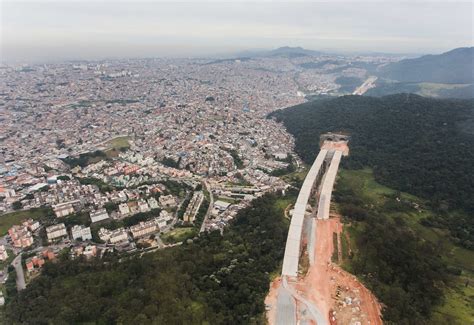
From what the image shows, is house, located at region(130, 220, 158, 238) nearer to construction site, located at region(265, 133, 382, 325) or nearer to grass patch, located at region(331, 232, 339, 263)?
construction site, located at region(265, 133, 382, 325)

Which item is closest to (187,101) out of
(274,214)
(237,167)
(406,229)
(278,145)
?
(278,145)

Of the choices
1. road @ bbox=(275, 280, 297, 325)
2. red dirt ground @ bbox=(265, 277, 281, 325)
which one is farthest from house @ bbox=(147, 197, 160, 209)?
road @ bbox=(275, 280, 297, 325)

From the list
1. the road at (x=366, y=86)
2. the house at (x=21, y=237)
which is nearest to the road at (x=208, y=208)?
the house at (x=21, y=237)

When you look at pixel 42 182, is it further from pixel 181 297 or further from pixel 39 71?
pixel 39 71

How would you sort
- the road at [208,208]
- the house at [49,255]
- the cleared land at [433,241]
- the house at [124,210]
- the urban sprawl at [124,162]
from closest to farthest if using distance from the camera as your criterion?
the cleared land at [433,241] → the house at [49,255] → the urban sprawl at [124,162] → the road at [208,208] → the house at [124,210]

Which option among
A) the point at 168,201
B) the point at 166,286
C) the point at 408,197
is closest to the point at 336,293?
the point at 166,286

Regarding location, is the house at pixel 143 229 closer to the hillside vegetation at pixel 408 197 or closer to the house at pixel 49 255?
the house at pixel 49 255
